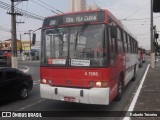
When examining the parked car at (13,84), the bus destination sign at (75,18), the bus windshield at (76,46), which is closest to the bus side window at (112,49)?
the bus windshield at (76,46)

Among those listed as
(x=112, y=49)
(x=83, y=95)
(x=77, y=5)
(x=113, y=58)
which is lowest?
(x=83, y=95)

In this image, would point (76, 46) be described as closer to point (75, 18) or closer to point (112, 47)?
point (75, 18)

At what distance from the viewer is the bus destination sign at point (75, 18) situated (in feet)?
28.5

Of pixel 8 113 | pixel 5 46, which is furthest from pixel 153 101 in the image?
pixel 5 46

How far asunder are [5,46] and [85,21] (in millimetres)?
88300

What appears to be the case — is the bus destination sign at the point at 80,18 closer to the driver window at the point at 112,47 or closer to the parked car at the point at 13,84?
the driver window at the point at 112,47

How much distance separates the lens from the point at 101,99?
824 cm

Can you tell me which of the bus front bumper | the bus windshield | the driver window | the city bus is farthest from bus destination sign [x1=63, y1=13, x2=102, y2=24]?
the bus front bumper

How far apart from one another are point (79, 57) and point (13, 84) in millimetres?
3786

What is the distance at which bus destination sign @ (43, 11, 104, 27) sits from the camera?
8688 mm

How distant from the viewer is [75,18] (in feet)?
29.6

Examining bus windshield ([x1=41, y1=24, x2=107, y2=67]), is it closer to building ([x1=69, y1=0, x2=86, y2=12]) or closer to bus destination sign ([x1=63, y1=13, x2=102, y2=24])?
bus destination sign ([x1=63, y1=13, x2=102, y2=24])

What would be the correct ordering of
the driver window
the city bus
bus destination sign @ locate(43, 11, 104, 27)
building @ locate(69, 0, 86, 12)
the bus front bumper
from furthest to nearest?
building @ locate(69, 0, 86, 12)
the driver window
bus destination sign @ locate(43, 11, 104, 27)
the city bus
the bus front bumper

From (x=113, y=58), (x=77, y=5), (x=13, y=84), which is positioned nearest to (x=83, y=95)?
(x=113, y=58)
